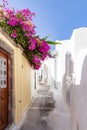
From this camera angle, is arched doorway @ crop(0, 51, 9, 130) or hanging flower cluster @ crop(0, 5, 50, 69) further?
hanging flower cluster @ crop(0, 5, 50, 69)

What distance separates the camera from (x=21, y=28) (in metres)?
8.25

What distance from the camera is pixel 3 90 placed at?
6578 mm

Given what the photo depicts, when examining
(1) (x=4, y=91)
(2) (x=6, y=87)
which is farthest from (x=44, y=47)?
(1) (x=4, y=91)

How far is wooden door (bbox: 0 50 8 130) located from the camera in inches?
249

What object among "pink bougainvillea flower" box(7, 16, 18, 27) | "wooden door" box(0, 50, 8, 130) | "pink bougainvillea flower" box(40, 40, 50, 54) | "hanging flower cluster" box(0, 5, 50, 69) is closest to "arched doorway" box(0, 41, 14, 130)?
"wooden door" box(0, 50, 8, 130)

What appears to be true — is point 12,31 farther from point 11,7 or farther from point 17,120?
point 17,120

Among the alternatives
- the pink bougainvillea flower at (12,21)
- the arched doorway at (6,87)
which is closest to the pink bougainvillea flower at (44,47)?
the pink bougainvillea flower at (12,21)

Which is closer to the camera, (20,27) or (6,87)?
(6,87)

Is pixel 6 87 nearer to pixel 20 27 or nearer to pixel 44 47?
pixel 20 27

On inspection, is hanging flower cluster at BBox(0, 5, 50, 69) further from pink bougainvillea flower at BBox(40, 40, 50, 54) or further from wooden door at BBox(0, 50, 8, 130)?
wooden door at BBox(0, 50, 8, 130)

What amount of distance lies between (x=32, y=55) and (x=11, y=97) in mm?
4209

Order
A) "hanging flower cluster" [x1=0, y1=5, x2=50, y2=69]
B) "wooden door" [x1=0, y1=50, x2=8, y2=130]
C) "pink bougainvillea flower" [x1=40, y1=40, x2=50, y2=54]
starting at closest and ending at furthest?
1. "wooden door" [x1=0, y1=50, x2=8, y2=130]
2. "hanging flower cluster" [x1=0, y1=5, x2=50, y2=69]
3. "pink bougainvillea flower" [x1=40, y1=40, x2=50, y2=54]

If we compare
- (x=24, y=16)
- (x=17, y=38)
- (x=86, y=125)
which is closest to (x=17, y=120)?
(x=17, y=38)

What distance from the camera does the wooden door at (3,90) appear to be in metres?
6.31
